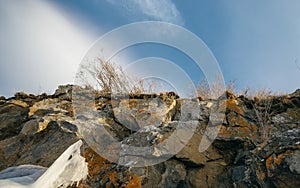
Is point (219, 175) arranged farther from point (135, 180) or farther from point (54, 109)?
point (54, 109)

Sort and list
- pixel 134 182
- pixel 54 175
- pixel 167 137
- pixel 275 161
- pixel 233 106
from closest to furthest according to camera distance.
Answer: pixel 54 175
pixel 275 161
pixel 134 182
pixel 167 137
pixel 233 106

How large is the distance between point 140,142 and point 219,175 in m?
1.57

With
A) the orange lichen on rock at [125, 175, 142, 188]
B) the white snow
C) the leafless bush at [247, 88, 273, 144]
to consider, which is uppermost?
the leafless bush at [247, 88, 273, 144]

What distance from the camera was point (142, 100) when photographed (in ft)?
22.9

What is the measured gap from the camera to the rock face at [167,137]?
3959 mm

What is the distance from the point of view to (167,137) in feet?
16.4

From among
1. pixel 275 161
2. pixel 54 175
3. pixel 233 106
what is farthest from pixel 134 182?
pixel 233 106

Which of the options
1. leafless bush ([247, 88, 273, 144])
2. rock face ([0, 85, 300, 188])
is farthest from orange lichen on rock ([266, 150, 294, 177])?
leafless bush ([247, 88, 273, 144])

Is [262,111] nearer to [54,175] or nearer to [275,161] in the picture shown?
[275,161]

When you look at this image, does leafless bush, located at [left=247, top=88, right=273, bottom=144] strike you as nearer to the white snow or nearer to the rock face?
the rock face

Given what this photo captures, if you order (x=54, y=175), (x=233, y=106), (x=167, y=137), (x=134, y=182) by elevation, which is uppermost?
(x=233, y=106)

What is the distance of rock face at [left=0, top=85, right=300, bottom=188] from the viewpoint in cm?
396

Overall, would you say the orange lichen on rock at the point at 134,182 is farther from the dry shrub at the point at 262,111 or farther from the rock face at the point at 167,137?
the dry shrub at the point at 262,111

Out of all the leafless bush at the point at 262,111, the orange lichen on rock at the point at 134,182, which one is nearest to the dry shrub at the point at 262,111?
the leafless bush at the point at 262,111
